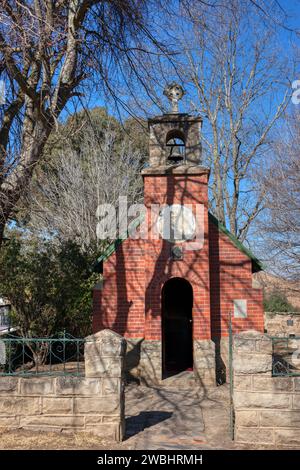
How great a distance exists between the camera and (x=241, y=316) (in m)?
11.0

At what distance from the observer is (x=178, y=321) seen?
13.5 meters

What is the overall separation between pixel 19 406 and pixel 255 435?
3.25 m

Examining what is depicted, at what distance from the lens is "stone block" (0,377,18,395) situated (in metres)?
6.38

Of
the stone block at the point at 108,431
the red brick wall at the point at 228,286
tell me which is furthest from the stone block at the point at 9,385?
the red brick wall at the point at 228,286

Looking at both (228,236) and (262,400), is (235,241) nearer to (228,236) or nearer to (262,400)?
(228,236)

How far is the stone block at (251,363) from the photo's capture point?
6133mm

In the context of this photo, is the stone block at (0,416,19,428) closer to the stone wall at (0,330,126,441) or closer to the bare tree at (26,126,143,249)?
the stone wall at (0,330,126,441)

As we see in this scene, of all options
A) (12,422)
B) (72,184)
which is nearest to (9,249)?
(12,422)

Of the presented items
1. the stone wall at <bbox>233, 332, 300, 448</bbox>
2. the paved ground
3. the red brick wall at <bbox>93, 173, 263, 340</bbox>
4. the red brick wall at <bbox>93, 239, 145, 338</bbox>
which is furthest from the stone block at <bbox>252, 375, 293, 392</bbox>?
the red brick wall at <bbox>93, 239, 145, 338</bbox>

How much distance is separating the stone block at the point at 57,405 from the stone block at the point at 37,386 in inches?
4.6

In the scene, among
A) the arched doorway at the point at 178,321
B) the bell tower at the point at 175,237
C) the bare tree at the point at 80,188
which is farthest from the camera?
the bare tree at the point at 80,188

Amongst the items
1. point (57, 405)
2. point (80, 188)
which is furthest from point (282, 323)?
point (57, 405)

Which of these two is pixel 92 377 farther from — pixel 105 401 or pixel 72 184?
pixel 72 184

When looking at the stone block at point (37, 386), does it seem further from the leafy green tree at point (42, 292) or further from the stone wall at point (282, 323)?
the stone wall at point (282, 323)
